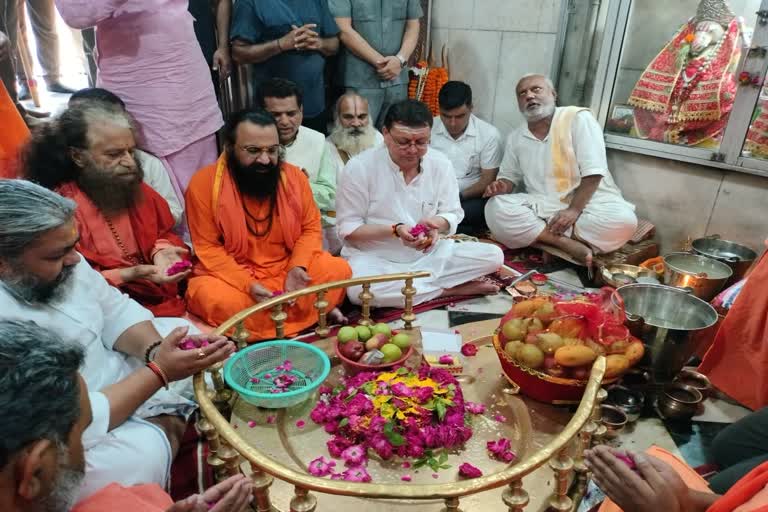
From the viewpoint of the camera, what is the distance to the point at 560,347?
2.14 metres

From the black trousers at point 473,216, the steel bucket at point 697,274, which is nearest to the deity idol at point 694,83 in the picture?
the steel bucket at point 697,274

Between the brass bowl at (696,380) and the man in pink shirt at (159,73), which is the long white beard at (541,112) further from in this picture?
the man in pink shirt at (159,73)

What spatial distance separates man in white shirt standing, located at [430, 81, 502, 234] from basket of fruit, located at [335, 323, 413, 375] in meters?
2.80

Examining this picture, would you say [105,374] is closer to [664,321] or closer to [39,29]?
[664,321]

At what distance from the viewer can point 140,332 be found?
7.63 ft

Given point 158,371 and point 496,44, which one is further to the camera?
point 496,44

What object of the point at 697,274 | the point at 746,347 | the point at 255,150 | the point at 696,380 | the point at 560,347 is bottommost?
the point at 696,380

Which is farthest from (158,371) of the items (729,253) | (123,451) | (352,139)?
(729,253)

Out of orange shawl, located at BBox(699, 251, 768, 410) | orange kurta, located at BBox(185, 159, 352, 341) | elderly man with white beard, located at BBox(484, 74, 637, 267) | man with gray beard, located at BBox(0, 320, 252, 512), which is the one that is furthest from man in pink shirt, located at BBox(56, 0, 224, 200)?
orange shawl, located at BBox(699, 251, 768, 410)

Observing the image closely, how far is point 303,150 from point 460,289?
61.4 inches

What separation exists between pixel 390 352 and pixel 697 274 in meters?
2.50

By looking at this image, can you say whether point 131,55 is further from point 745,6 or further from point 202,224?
point 745,6

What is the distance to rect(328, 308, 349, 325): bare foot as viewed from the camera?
131 inches

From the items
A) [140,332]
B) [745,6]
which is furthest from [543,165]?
[140,332]
